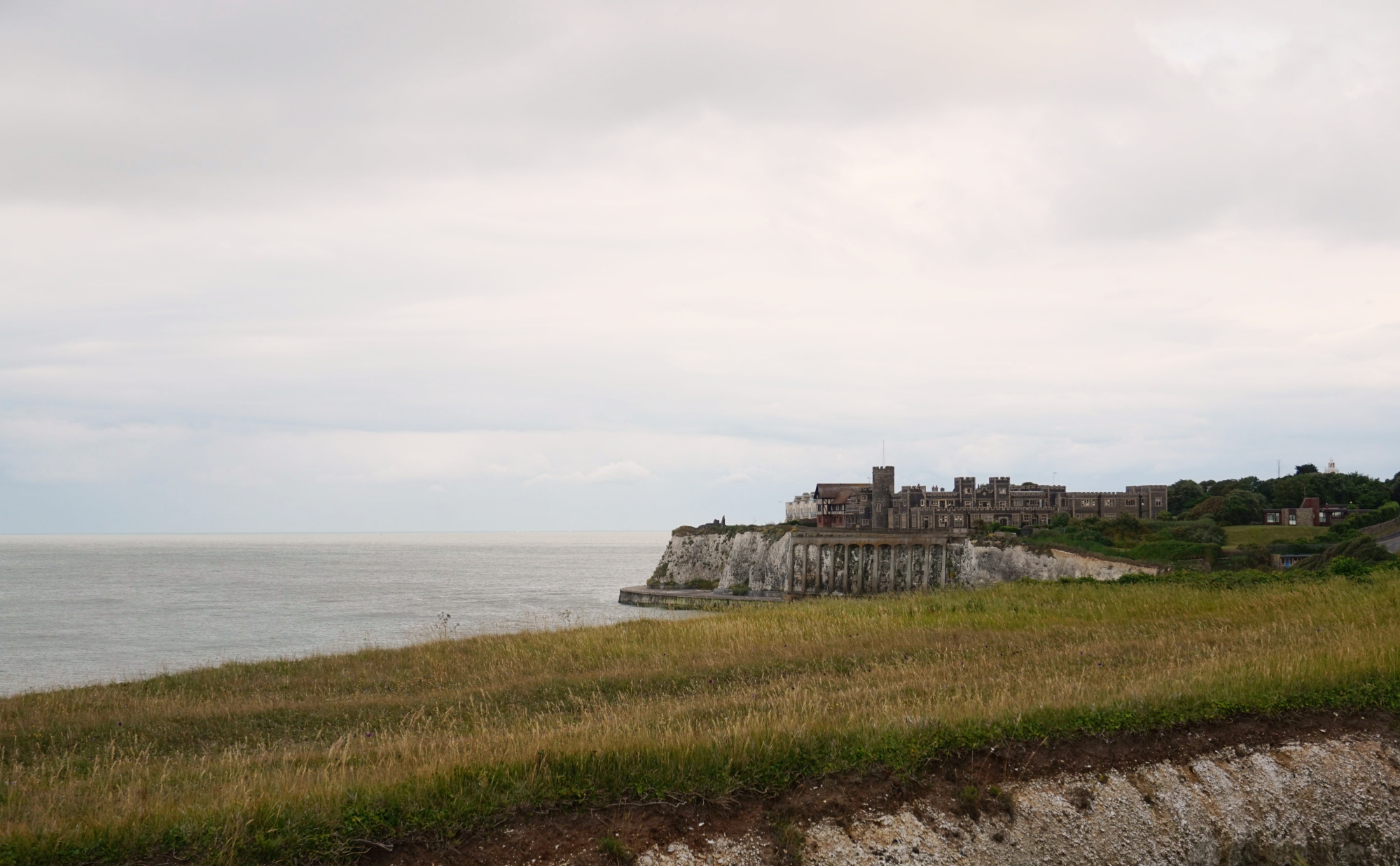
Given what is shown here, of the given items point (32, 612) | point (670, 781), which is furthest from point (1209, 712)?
point (32, 612)

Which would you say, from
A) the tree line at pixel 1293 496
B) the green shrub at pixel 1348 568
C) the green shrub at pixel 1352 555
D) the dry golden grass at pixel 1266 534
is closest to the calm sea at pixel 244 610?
the green shrub at pixel 1348 568

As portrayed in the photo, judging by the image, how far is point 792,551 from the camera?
66750 millimetres

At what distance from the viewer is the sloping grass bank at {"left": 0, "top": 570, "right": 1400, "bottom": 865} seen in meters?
8.44

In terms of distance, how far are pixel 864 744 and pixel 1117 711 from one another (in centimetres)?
349

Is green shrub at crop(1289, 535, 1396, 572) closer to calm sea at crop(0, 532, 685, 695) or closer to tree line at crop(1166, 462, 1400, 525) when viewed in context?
calm sea at crop(0, 532, 685, 695)

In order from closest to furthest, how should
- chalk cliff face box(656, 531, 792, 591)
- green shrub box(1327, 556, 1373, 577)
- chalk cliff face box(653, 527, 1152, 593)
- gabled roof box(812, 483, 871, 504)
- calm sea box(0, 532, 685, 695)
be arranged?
green shrub box(1327, 556, 1373, 577) < calm sea box(0, 532, 685, 695) < chalk cliff face box(653, 527, 1152, 593) < chalk cliff face box(656, 531, 792, 591) < gabled roof box(812, 483, 871, 504)

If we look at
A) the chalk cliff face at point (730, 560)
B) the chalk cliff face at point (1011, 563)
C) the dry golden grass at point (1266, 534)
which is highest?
the dry golden grass at point (1266, 534)

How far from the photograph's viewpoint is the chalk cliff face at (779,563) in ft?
167

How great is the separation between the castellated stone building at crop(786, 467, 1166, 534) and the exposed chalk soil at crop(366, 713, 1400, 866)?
74548 millimetres

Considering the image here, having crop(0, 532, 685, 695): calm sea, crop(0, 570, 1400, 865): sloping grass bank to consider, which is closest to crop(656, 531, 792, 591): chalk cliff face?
crop(0, 532, 685, 695): calm sea

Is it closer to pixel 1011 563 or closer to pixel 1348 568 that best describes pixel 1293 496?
pixel 1011 563

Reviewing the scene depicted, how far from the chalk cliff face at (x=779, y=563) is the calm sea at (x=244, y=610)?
8099 mm

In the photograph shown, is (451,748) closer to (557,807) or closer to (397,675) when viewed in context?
(557,807)

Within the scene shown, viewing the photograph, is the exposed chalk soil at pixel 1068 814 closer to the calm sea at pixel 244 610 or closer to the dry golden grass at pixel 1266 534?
the calm sea at pixel 244 610
